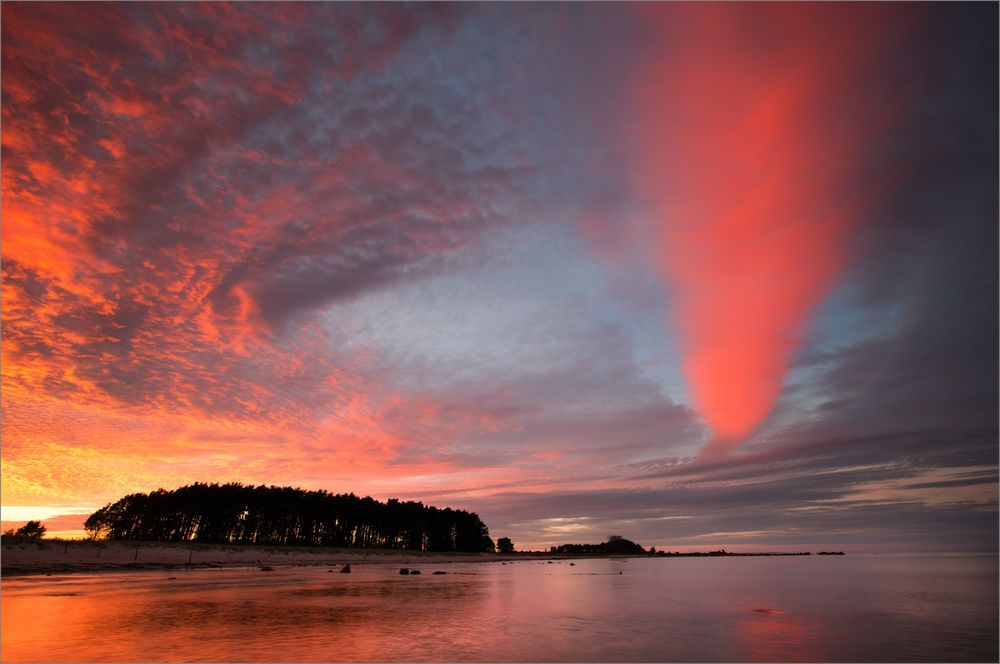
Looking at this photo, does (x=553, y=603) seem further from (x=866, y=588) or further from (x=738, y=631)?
(x=866, y=588)

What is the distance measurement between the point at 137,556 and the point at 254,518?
4615 cm

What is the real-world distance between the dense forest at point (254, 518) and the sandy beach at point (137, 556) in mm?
15870

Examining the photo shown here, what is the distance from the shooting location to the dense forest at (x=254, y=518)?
10869cm

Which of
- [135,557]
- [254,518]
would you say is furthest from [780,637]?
[254,518]

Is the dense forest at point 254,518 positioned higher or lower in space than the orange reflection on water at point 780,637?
higher

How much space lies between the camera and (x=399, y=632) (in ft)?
73.6

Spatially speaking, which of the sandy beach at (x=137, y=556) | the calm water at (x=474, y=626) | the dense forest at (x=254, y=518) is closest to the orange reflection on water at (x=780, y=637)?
the calm water at (x=474, y=626)

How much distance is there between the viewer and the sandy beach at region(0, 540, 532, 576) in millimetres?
57312

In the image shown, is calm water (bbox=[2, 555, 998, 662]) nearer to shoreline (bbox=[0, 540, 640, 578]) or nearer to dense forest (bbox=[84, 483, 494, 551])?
shoreline (bbox=[0, 540, 640, 578])

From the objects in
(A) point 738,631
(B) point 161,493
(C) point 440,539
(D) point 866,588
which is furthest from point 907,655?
(C) point 440,539

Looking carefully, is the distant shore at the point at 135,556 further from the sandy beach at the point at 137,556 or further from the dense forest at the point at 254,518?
the dense forest at the point at 254,518

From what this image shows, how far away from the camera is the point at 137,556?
2825 inches

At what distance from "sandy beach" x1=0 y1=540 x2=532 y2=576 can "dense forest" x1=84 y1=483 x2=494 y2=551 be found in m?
15.9

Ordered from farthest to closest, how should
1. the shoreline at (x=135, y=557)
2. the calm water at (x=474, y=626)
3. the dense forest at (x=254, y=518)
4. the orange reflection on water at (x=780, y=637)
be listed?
the dense forest at (x=254, y=518) < the shoreline at (x=135, y=557) < the orange reflection on water at (x=780, y=637) < the calm water at (x=474, y=626)
